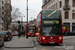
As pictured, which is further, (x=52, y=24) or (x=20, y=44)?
(x=20, y=44)

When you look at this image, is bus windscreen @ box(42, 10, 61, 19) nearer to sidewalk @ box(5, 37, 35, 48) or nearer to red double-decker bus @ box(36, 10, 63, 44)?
red double-decker bus @ box(36, 10, 63, 44)

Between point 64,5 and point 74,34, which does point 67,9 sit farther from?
point 74,34

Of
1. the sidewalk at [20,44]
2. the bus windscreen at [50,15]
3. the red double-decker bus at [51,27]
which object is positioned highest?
the bus windscreen at [50,15]

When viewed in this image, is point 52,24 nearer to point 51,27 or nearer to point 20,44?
point 51,27

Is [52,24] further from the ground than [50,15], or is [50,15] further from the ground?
[50,15]

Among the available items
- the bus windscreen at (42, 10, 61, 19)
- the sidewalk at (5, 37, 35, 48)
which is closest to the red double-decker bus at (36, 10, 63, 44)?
the bus windscreen at (42, 10, 61, 19)

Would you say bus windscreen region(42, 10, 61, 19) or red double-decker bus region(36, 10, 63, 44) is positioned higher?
bus windscreen region(42, 10, 61, 19)

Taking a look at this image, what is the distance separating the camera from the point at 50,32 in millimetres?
17047

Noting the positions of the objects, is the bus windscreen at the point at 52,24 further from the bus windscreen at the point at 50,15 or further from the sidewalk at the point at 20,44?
the sidewalk at the point at 20,44

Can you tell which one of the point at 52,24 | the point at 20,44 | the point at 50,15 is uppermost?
the point at 50,15

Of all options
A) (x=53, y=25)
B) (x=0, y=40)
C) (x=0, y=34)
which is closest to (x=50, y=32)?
(x=53, y=25)

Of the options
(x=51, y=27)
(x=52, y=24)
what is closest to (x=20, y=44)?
(x=51, y=27)

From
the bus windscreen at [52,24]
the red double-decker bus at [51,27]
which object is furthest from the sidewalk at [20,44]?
the bus windscreen at [52,24]

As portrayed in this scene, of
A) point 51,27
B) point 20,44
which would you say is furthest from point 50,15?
point 20,44
